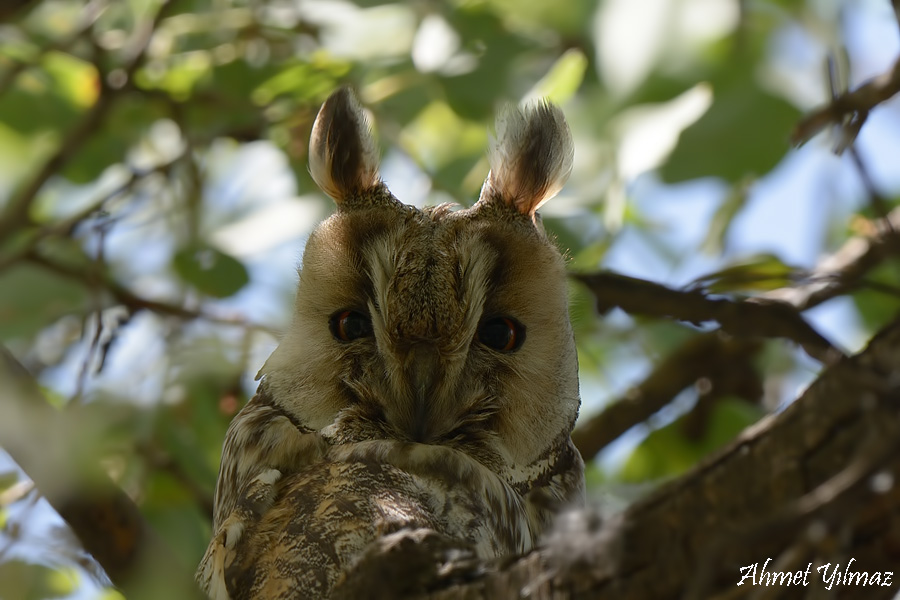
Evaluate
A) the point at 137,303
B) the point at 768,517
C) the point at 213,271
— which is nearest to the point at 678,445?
the point at 213,271

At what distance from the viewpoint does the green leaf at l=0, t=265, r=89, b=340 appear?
2.62m

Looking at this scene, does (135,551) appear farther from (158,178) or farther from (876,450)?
(158,178)

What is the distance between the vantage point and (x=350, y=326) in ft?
6.78

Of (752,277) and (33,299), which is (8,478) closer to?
(33,299)

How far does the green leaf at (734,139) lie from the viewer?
8.07 feet

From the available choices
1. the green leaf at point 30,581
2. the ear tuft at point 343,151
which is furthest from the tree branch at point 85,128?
the green leaf at point 30,581

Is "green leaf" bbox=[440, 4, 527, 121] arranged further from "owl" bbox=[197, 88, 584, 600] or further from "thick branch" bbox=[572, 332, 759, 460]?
"thick branch" bbox=[572, 332, 759, 460]

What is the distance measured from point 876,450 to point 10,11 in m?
2.33

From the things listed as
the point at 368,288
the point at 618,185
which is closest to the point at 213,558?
the point at 368,288

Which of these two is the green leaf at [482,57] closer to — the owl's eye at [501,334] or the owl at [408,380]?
the owl at [408,380]

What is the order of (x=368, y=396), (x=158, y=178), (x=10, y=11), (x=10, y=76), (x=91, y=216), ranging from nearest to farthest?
(x=368, y=396)
(x=10, y=11)
(x=91, y=216)
(x=10, y=76)
(x=158, y=178)

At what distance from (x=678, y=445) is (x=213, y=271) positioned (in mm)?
1593

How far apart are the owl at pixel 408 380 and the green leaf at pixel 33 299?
31.8 inches

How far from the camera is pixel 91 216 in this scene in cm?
268
